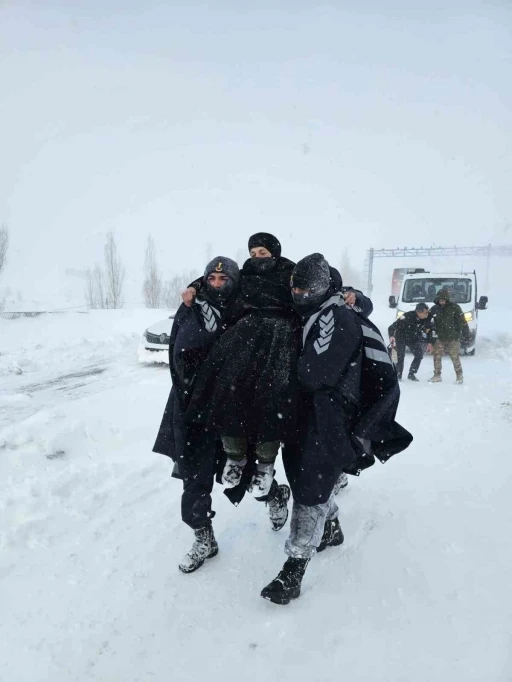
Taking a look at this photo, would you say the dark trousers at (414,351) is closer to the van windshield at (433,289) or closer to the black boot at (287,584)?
the van windshield at (433,289)

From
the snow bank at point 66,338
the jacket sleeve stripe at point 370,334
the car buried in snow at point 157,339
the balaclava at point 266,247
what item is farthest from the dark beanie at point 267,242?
the snow bank at point 66,338

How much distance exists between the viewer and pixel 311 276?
248 centimetres

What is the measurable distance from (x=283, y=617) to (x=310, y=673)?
0.37m

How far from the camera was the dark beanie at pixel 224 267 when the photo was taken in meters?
2.63

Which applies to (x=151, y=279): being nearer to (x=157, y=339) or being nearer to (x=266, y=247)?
(x=157, y=339)

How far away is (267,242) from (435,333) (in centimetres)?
687

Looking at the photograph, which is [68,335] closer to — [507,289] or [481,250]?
[481,250]

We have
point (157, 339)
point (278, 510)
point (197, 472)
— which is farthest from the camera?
point (157, 339)

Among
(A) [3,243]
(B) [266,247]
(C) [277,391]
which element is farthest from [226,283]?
(A) [3,243]

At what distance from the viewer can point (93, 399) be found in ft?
21.8

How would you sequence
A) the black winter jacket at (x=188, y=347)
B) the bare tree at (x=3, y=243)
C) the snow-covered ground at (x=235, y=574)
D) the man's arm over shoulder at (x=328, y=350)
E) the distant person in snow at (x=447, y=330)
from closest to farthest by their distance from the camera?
the snow-covered ground at (x=235, y=574)
the man's arm over shoulder at (x=328, y=350)
the black winter jacket at (x=188, y=347)
the distant person in snow at (x=447, y=330)
the bare tree at (x=3, y=243)

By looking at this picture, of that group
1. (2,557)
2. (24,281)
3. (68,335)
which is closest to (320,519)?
(2,557)

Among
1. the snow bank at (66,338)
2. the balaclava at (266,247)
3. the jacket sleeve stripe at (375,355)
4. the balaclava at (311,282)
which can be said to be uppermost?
Result: the balaclava at (266,247)

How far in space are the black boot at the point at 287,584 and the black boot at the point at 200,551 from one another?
0.51 metres
